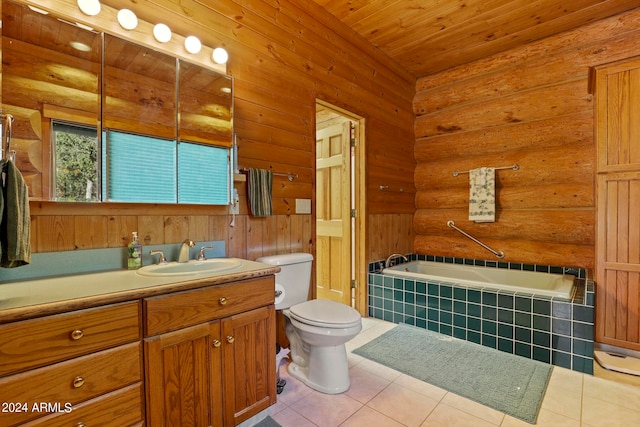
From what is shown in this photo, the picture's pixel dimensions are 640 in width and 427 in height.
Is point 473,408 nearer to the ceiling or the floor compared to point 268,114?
nearer to the floor

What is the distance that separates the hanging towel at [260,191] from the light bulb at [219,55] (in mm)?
678

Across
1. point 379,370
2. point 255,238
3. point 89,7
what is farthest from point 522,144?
point 89,7

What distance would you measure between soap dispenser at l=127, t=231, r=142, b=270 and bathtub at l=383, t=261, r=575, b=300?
2.23 meters

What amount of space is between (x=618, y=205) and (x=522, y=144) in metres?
1.00

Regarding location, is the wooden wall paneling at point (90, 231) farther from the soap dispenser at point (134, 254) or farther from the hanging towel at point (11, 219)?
the hanging towel at point (11, 219)

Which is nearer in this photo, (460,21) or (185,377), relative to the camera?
(185,377)

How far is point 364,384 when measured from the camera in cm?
194

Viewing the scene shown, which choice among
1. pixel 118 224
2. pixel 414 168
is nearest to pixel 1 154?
pixel 118 224

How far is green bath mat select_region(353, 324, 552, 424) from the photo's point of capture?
5.83 ft

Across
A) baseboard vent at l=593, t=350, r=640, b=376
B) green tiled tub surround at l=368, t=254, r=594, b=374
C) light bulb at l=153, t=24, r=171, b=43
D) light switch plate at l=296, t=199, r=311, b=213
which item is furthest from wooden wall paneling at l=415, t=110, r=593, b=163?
light bulb at l=153, t=24, r=171, b=43

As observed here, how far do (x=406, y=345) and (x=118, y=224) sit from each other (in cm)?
220

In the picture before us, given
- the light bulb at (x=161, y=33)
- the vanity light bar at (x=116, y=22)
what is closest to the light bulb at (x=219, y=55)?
the vanity light bar at (x=116, y=22)

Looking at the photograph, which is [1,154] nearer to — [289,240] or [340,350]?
[289,240]

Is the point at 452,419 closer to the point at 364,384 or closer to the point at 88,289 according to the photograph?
the point at 364,384
